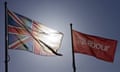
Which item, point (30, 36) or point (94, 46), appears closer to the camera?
point (30, 36)

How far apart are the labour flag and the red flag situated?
55.1 inches

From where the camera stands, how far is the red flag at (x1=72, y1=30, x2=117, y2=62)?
2283 cm

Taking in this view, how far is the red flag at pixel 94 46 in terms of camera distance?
2283 cm

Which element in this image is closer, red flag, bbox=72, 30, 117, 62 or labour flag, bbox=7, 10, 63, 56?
labour flag, bbox=7, 10, 63, 56

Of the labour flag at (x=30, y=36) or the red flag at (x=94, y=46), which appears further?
the red flag at (x=94, y=46)

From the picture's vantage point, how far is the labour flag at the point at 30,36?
20.6 metres

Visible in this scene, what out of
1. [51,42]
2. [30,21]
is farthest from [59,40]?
[30,21]

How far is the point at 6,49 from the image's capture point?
20.2m

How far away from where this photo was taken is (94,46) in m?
23.0

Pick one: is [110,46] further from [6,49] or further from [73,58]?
[6,49]

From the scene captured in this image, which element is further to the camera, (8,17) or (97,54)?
(97,54)

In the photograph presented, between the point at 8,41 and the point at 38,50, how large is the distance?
61.3 inches

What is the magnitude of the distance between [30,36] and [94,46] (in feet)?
12.6

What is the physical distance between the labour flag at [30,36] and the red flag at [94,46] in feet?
4.59
